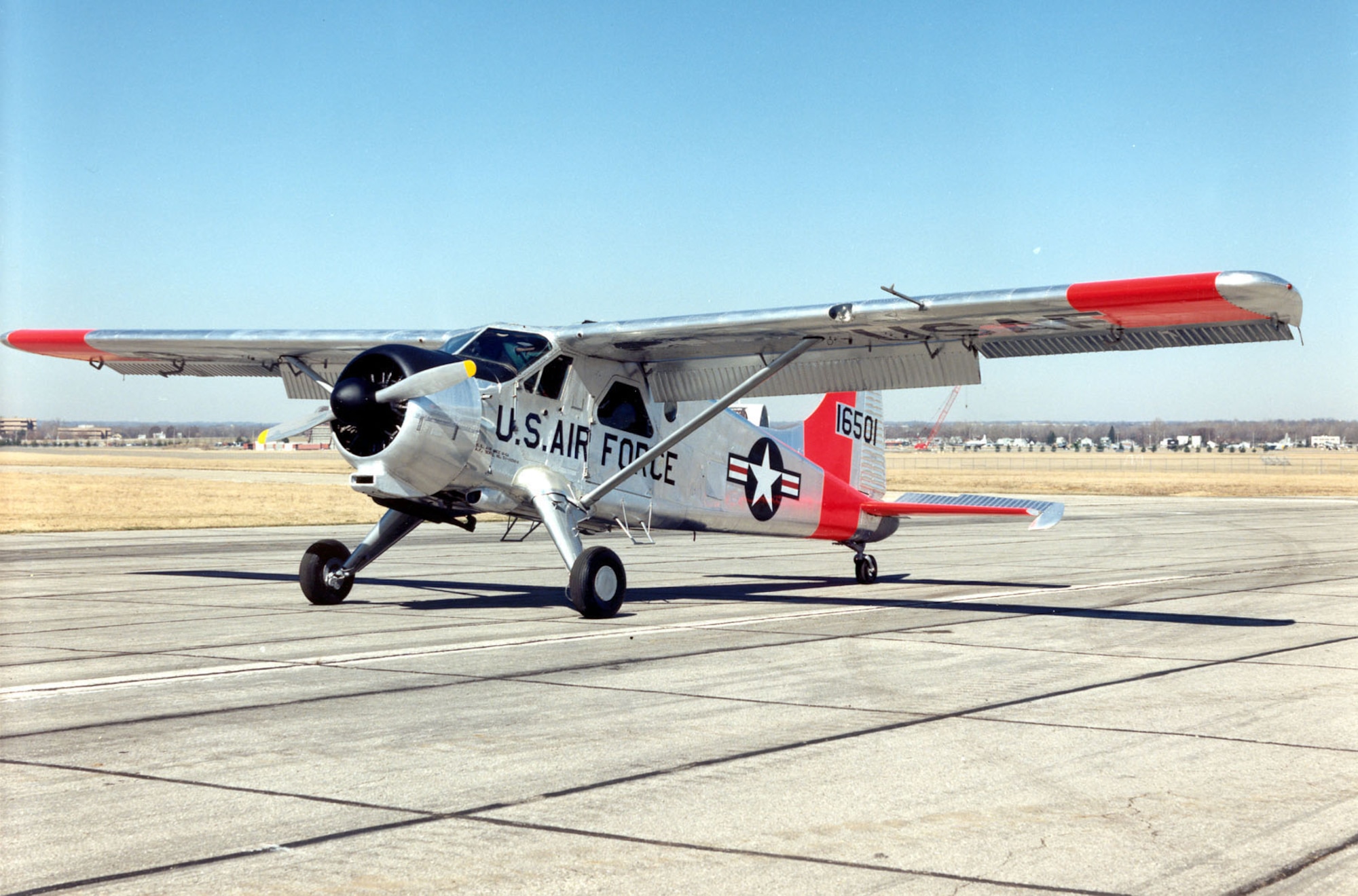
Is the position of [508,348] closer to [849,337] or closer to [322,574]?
[322,574]

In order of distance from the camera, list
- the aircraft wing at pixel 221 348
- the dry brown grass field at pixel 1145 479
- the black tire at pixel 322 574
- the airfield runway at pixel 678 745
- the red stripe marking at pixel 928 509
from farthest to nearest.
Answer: the dry brown grass field at pixel 1145 479, the red stripe marking at pixel 928 509, the aircraft wing at pixel 221 348, the black tire at pixel 322 574, the airfield runway at pixel 678 745

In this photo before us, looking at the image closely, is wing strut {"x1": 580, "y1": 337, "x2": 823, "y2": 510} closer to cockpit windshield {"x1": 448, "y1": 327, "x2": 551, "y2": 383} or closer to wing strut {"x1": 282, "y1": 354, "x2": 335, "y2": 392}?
cockpit windshield {"x1": 448, "y1": 327, "x2": 551, "y2": 383}

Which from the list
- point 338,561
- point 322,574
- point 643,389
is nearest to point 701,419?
point 643,389

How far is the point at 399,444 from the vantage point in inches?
475

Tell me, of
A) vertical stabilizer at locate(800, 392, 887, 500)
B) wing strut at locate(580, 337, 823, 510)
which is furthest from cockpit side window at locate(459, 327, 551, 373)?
vertical stabilizer at locate(800, 392, 887, 500)

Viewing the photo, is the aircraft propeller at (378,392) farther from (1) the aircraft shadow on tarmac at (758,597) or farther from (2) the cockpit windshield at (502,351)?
(1) the aircraft shadow on tarmac at (758,597)

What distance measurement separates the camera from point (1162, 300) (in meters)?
11.2

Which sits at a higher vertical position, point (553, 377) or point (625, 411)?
point (553, 377)

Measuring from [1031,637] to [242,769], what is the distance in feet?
25.7

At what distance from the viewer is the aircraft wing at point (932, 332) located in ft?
36.7

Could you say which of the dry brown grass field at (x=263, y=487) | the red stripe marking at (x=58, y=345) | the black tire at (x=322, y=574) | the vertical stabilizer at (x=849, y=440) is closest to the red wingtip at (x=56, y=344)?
the red stripe marking at (x=58, y=345)

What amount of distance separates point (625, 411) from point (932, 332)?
12.4ft

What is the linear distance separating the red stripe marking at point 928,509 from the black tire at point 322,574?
25.1 ft

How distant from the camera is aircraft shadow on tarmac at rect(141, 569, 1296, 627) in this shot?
45.5ft
